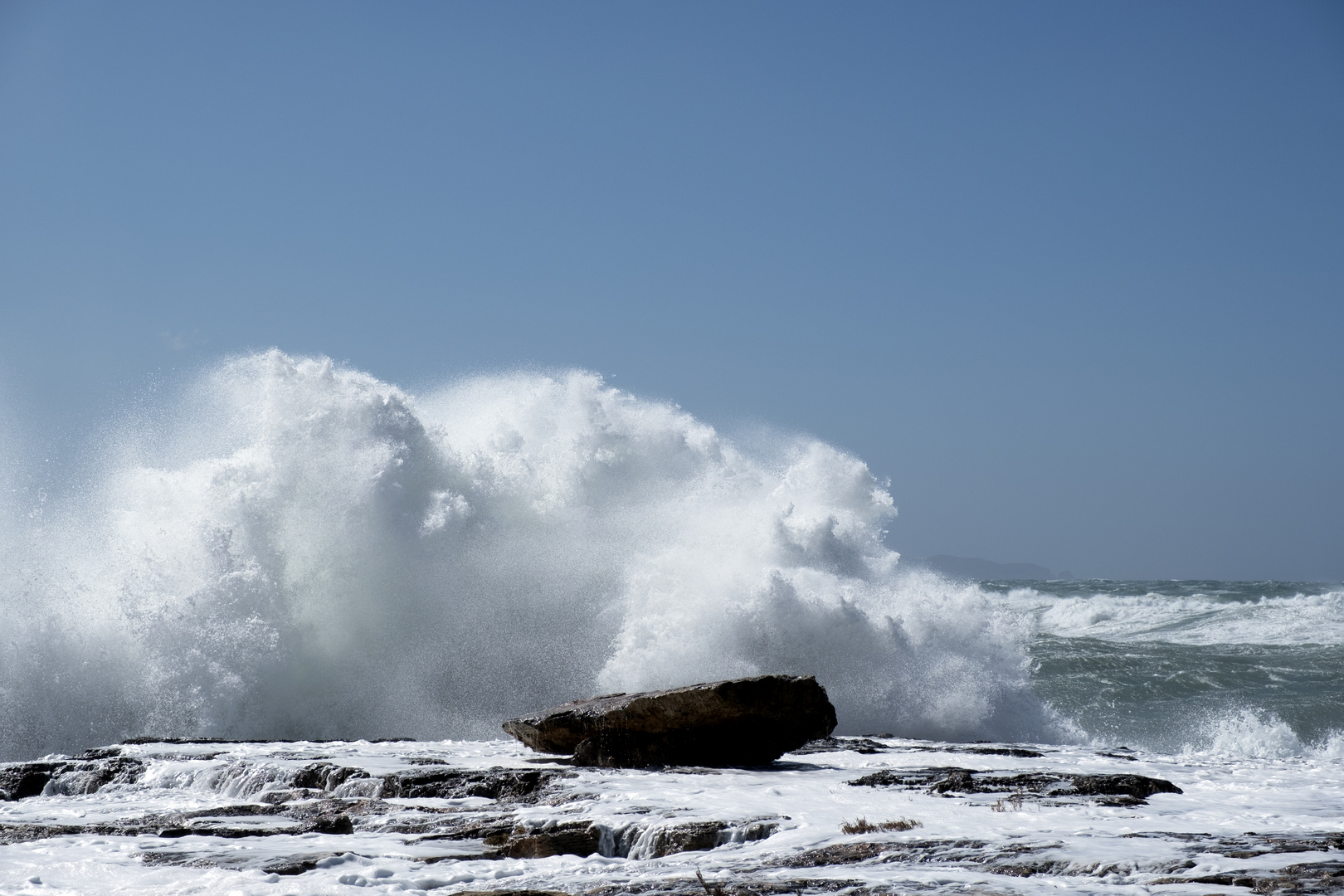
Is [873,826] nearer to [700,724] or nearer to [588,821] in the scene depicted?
[588,821]

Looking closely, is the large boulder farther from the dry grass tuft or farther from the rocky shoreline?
→ the dry grass tuft

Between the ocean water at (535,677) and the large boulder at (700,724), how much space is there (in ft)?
1.17

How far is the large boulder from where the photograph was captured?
9641mm

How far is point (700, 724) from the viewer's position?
383 inches

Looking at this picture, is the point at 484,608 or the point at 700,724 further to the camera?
the point at 484,608

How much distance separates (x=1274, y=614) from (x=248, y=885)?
32181 millimetres

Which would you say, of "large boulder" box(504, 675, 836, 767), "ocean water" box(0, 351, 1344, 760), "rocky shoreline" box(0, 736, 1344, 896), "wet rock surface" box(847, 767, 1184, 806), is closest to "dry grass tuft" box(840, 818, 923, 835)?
"rocky shoreline" box(0, 736, 1344, 896)

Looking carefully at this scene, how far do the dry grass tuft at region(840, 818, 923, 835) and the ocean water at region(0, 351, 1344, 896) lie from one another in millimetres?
176

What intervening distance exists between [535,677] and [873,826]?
10.8m

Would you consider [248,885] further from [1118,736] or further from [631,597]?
[1118,736]

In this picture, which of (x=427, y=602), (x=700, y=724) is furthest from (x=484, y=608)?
(x=700, y=724)

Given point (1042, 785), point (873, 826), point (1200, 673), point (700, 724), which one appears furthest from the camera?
point (1200, 673)

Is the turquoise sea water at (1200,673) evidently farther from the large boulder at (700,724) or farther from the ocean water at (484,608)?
the large boulder at (700,724)

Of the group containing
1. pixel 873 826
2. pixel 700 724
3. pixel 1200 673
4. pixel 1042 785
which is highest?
pixel 1200 673
